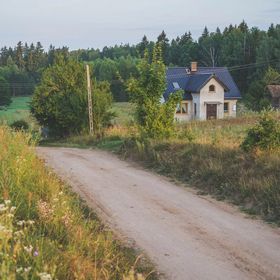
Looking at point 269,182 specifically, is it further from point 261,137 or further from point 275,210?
point 261,137

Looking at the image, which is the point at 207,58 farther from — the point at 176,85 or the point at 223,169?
the point at 223,169

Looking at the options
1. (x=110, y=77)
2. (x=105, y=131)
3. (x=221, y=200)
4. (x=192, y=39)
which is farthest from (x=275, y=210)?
(x=192, y=39)

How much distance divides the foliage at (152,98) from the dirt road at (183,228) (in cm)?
581

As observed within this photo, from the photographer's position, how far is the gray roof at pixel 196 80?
174 feet

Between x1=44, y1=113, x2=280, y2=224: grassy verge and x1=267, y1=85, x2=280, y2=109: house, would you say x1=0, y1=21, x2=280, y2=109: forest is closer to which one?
x1=267, y1=85, x2=280, y2=109: house

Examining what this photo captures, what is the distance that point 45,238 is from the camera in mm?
5895

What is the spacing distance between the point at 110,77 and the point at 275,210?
10286cm

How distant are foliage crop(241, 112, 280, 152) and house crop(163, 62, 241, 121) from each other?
37642 millimetres

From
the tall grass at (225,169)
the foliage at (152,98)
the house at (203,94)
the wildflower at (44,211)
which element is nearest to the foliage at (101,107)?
the foliage at (152,98)

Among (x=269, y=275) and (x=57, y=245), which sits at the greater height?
(x=57, y=245)

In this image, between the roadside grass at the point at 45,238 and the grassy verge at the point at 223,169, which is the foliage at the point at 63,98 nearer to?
the grassy verge at the point at 223,169

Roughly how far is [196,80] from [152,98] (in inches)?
1428

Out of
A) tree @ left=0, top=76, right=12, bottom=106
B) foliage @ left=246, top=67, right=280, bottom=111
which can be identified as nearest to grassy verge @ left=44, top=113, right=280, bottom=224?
foliage @ left=246, top=67, right=280, bottom=111

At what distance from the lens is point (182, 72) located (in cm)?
5828
